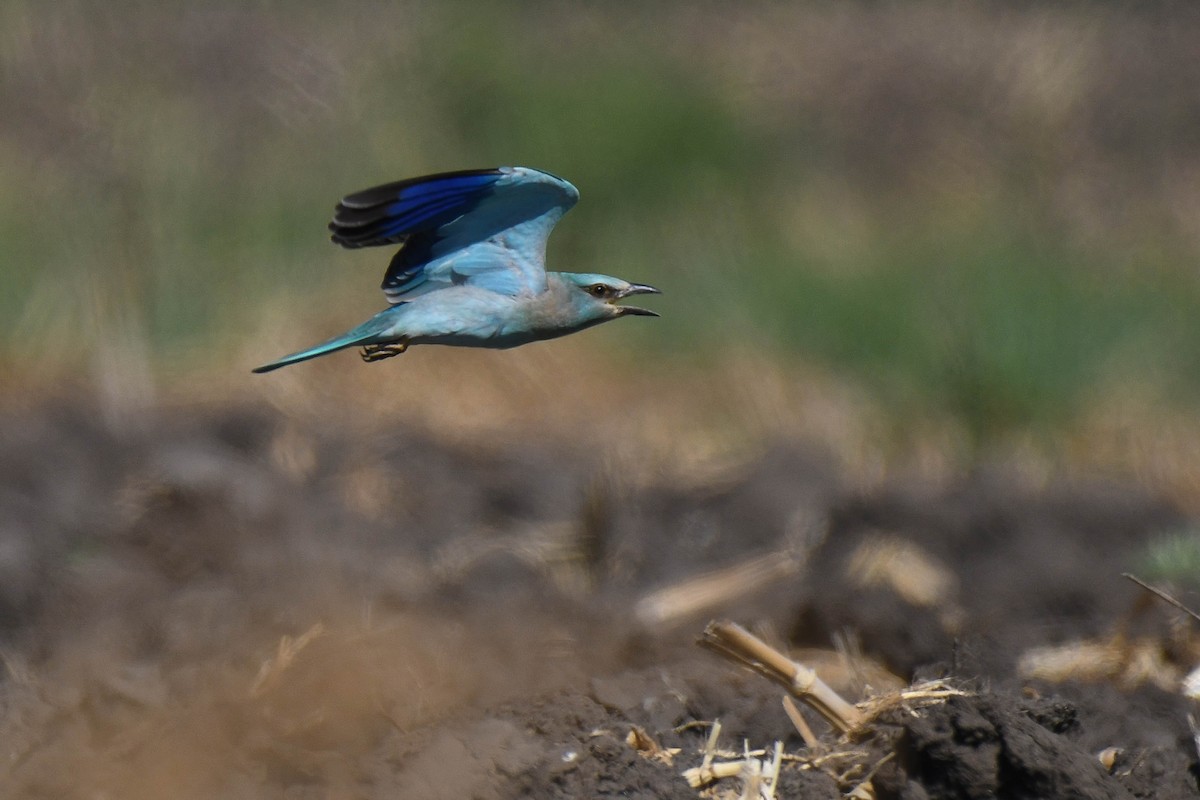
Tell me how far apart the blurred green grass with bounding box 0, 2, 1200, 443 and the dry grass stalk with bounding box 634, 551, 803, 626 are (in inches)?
103

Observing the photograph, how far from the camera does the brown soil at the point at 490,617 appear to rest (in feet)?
12.0

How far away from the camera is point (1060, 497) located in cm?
679

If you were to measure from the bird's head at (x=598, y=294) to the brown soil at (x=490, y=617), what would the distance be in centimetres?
90

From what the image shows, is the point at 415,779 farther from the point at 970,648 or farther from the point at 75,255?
the point at 75,255

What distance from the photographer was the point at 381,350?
4.59m

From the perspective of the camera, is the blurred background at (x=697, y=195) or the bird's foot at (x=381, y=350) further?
the blurred background at (x=697, y=195)

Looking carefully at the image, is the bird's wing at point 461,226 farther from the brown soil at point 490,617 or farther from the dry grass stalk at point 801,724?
the dry grass stalk at point 801,724

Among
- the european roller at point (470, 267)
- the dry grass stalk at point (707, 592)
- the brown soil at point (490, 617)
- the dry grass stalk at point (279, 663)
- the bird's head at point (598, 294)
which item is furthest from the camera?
the dry grass stalk at point (707, 592)

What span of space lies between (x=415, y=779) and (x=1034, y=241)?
8117 millimetres

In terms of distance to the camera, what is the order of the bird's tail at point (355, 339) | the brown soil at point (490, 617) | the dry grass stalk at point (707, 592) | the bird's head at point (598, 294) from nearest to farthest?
the brown soil at point (490, 617)
the bird's tail at point (355, 339)
the bird's head at point (598, 294)
the dry grass stalk at point (707, 592)

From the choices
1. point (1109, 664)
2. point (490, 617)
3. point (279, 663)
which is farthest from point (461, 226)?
point (1109, 664)

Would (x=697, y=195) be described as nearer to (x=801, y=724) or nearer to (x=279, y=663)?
(x=801, y=724)

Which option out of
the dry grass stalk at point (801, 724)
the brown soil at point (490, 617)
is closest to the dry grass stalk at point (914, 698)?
the brown soil at point (490, 617)

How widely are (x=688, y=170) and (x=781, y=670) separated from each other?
7.21m
